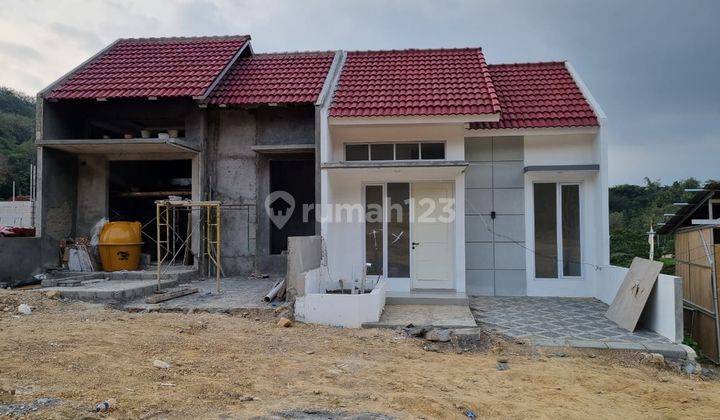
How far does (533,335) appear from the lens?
24.3 ft

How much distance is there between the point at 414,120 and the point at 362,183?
1882 millimetres

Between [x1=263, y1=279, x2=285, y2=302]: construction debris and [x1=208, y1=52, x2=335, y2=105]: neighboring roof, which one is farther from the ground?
[x1=208, y1=52, x2=335, y2=105]: neighboring roof

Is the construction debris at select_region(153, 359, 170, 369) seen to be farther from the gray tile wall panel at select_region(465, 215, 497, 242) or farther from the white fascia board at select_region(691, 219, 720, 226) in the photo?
the white fascia board at select_region(691, 219, 720, 226)

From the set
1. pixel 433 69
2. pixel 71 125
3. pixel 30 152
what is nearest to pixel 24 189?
pixel 30 152

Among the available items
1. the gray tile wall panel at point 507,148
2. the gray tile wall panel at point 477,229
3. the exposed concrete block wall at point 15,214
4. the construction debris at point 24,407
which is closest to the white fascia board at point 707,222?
the gray tile wall panel at point 507,148

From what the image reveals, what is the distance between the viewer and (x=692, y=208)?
9477 millimetres

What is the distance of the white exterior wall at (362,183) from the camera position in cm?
1033

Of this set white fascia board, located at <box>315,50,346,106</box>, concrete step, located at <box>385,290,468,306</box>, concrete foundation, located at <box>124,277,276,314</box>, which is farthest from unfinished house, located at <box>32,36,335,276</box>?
concrete step, located at <box>385,290,468,306</box>

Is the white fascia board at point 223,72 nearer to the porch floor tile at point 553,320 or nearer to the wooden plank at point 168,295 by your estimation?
the wooden plank at point 168,295

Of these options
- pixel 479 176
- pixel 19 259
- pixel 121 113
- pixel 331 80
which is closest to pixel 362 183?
pixel 479 176

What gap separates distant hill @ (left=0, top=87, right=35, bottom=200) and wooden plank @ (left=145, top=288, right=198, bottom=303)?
25275 millimetres

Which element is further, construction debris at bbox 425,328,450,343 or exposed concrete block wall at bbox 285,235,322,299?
exposed concrete block wall at bbox 285,235,322,299

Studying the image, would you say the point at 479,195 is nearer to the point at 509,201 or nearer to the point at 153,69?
the point at 509,201

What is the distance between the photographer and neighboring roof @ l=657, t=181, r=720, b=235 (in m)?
8.89
